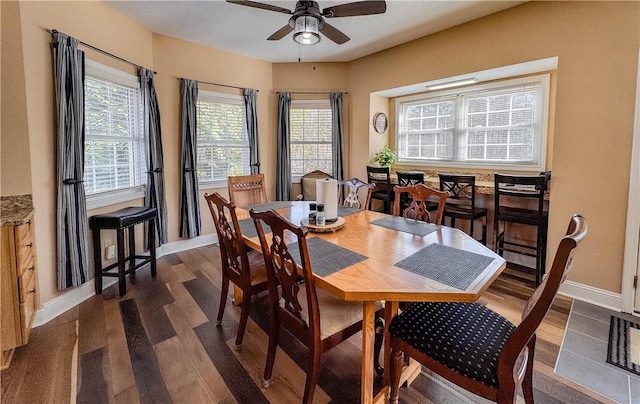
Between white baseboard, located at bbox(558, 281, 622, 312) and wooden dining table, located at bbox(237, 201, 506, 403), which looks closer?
wooden dining table, located at bbox(237, 201, 506, 403)

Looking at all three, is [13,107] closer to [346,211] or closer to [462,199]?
[346,211]

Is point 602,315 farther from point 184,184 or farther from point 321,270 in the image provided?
point 184,184

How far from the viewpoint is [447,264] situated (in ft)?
4.80

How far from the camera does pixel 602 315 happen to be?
8.04ft

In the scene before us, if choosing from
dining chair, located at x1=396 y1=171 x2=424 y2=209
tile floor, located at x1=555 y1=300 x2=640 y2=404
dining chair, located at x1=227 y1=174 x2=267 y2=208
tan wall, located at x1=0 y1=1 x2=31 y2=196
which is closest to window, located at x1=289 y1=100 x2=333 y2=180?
dining chair, located at x1=396 y1=171 x2=424 y2=209

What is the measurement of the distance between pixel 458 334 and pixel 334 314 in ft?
1.92

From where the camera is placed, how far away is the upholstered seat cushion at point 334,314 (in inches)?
59.4

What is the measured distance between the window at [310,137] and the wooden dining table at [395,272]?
3.06 metres

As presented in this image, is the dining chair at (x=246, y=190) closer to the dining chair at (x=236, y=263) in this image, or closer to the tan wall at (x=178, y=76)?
the dining chair at (x=236, y=263)

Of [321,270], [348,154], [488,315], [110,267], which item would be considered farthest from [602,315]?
[110,267]

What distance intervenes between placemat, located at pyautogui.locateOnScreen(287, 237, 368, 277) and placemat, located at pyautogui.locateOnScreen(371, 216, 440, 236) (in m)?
0.57

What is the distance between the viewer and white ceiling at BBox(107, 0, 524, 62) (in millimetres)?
3010

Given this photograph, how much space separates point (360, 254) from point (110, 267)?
8.62ft

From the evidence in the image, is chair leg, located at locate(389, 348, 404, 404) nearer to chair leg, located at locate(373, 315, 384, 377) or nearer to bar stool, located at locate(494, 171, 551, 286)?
chair leg, located at locate(373, 315, 384, 377)
